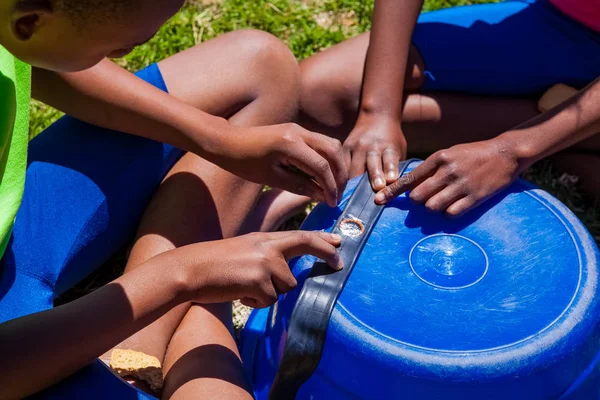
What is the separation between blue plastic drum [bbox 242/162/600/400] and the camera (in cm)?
120

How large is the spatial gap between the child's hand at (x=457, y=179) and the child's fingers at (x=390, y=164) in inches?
1.2

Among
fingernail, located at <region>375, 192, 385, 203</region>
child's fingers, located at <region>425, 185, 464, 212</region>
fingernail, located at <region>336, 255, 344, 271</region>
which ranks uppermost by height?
child's fingers, located at <region>425, 185, 464, 212</region>

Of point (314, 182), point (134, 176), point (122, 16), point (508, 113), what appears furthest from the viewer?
point (508, 113)

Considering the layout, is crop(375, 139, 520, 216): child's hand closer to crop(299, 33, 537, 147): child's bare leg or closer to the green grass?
crop(299, 33, 537, 147): child's bare leg

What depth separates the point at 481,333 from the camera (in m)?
1.22

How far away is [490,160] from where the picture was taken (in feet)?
4.85

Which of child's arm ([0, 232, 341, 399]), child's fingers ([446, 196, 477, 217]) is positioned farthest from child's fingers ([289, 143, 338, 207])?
child's fingers ([446, 196, 477, 217])

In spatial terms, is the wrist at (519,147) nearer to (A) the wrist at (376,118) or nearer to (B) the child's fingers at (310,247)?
(A) the wrist at (376,118)

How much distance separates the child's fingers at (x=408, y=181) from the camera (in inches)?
56.4

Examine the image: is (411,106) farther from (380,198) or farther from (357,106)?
(380,198)

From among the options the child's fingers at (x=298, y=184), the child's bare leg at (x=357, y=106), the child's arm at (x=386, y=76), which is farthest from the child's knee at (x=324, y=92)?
the child's fingers at (x=298, y=184)

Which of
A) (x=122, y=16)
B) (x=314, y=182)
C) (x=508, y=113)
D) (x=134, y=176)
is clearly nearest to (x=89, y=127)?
(x=134, y=176)

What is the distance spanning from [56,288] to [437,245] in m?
0.80

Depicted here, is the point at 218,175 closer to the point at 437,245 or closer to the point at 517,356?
the point at 437,245
